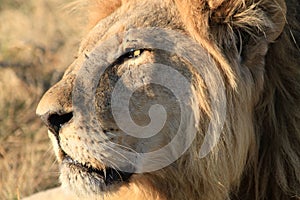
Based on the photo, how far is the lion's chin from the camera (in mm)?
3281

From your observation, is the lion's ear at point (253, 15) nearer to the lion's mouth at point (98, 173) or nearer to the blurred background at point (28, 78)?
the lion's mouth at point (98, 173)

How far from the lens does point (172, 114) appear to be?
3322 millimetres

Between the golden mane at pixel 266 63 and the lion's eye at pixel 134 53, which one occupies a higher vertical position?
the lion's eye at pixel 134 53

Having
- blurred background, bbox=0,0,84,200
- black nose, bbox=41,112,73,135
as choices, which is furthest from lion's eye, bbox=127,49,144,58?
blurred background, bbox=0,0,84,200

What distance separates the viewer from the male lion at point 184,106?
3273 millimetres

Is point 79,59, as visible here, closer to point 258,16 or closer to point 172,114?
point 172,114

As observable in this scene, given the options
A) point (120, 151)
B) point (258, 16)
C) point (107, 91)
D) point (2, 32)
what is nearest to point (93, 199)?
point (120, 151)

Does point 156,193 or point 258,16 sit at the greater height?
point 258,16

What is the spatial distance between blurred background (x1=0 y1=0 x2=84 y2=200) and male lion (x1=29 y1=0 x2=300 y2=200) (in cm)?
171

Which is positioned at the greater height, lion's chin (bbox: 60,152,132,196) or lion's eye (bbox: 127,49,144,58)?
lion's eye (bbox: 127,49,144,58)

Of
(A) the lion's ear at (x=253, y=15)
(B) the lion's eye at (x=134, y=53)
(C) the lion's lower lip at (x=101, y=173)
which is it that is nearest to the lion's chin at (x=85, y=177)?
(C) the lion's lower lip at (x=101, y=173)

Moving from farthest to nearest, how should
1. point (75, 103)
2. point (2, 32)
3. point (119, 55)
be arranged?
point (2, 32)
point (119, 55)
point (75, 103)

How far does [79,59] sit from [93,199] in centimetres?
59

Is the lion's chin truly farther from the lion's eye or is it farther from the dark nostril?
the lion's eye
